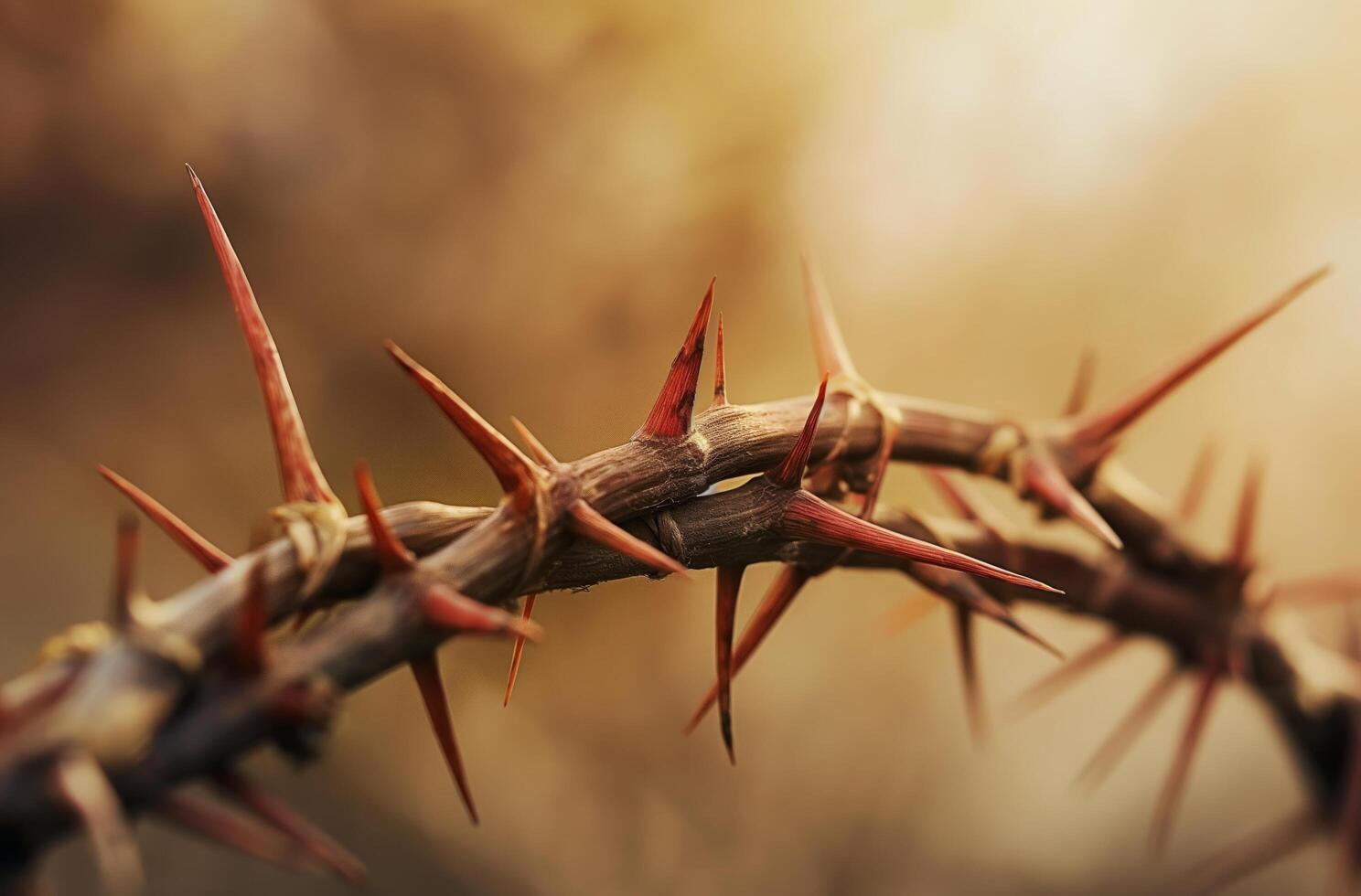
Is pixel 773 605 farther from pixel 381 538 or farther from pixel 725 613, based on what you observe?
pixel 381 538

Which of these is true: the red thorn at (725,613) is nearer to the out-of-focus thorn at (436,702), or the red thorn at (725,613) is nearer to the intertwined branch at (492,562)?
the intertwined branch at (492,562)

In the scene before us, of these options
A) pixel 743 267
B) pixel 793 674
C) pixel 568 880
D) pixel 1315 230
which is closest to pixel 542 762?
pixel 568 880

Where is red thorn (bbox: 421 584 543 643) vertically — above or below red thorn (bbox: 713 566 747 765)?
above

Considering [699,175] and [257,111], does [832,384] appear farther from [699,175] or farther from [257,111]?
[257,111]

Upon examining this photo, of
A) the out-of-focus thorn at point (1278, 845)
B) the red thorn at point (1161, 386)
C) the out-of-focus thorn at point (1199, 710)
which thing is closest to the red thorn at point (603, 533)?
the red thorn at point (1161, 386)

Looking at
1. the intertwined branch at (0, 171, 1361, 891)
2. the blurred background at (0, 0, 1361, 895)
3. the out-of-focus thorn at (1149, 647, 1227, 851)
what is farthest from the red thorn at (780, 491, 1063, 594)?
the blurred background at (0, 0, 1361, 895)

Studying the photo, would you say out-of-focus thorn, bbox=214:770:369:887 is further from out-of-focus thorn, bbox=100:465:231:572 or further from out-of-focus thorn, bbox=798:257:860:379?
out-of-focus thorn, bbox=798:257:860:379
